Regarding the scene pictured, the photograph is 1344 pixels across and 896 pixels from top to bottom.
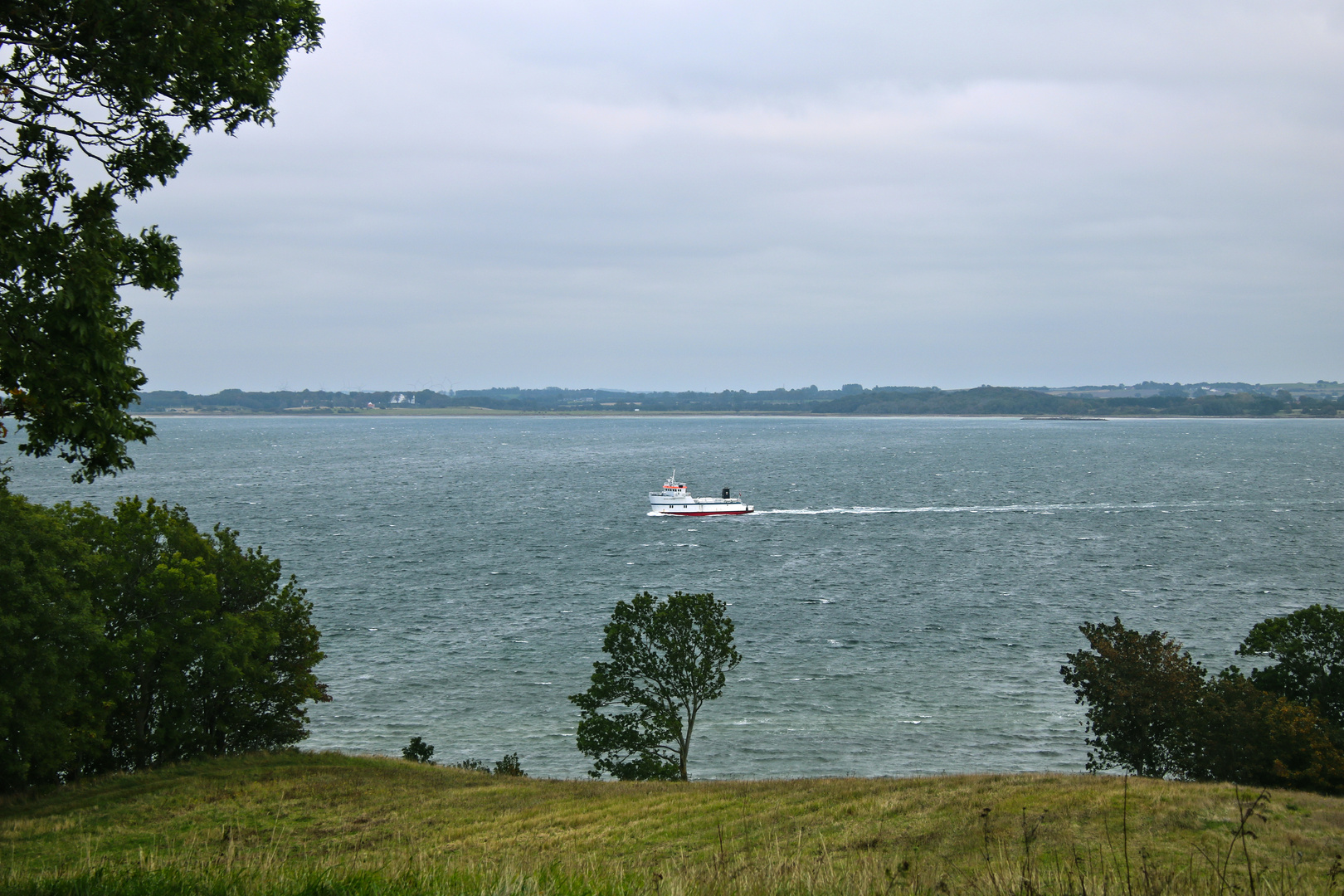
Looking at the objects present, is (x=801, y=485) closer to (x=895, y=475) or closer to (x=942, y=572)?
(x=895, y=475)

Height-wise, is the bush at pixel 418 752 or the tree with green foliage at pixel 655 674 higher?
the tree with green foliage at pixel 655 674

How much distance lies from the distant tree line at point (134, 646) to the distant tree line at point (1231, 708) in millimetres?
31242

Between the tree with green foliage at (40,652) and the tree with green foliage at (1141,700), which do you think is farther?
the tree with green foliage at (1141,700)

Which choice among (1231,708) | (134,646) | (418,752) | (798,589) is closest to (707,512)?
(798,589)

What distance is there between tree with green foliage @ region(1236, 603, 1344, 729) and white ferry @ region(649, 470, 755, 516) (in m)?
85.9

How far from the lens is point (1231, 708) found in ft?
97.4

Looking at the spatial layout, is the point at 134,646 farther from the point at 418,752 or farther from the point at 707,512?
the point at 707,512

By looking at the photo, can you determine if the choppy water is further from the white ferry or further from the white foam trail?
the white ferry

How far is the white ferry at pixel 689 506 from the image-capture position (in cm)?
11719

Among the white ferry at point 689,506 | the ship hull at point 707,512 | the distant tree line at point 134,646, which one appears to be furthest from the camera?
the white ferry at point 689,506

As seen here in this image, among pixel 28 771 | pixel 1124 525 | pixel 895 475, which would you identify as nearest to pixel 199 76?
pixel 28 771

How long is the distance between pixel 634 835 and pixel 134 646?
882 inches

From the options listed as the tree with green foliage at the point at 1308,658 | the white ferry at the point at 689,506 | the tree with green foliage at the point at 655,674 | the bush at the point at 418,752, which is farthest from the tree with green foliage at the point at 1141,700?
the white ferry at the point at 689,506

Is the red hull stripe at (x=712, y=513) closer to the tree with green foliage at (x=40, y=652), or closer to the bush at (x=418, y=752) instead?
the bush at (x=418, y=752)
